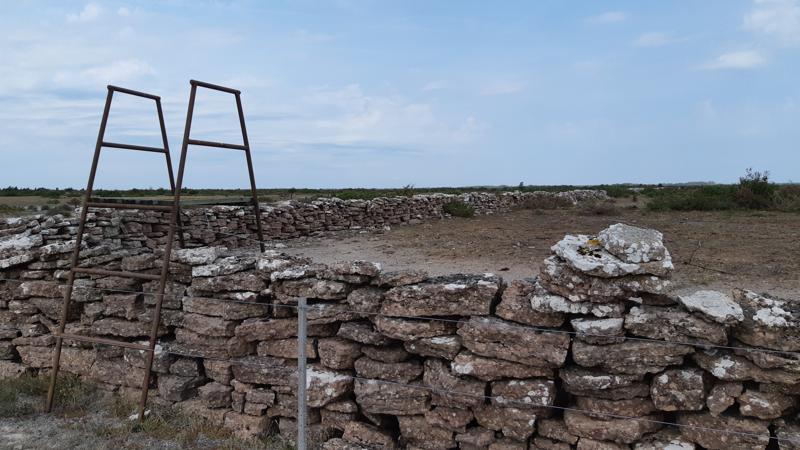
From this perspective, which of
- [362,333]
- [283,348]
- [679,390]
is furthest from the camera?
[283,348]

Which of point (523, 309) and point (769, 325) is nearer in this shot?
point (769, 325)

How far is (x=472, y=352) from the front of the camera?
4.56 m

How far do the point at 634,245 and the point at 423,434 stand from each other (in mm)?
2360

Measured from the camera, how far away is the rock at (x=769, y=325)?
149 inches

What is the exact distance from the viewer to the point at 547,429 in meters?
4.43

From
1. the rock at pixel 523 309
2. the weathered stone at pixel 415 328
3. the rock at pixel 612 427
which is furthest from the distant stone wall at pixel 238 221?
the rock at pixel 612 427

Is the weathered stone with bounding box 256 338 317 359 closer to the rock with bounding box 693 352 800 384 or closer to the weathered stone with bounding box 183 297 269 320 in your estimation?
the weathered stone with bounding box 183 297 269 320

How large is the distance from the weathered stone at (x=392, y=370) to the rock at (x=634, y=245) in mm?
1902

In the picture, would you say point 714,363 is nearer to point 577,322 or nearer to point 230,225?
point 577,322

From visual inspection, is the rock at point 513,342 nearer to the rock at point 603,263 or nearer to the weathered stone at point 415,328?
the weathered stone at point 415,328

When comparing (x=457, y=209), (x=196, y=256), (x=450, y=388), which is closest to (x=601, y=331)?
(x=450, y=388)

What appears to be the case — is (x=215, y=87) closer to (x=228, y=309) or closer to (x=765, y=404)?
(x=228, y=309)

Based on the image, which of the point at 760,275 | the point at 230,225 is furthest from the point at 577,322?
the point at 230,225

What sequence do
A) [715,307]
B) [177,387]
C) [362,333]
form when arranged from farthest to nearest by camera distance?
[177,387]
[362,333]
[715,307]
